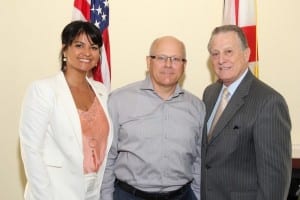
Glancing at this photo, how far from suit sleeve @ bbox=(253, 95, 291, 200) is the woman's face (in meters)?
1.05

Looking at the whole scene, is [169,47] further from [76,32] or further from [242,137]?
[242,137]

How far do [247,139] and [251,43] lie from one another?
41.4 inches

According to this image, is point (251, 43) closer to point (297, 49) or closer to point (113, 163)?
point (297, 49)

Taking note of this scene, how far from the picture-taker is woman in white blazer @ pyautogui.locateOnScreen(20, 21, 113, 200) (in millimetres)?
1888

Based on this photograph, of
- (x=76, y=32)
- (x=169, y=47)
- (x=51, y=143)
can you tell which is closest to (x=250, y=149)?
(x=169, y=47)

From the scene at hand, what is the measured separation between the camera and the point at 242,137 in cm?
176

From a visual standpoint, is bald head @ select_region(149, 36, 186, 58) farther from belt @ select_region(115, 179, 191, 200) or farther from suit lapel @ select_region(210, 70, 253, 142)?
belt @ select_region(115, 179, 191, 200)

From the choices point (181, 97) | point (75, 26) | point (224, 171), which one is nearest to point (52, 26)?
point (75, 26)

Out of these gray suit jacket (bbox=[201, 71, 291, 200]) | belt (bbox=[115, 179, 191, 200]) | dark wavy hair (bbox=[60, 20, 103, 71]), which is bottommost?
belt (bbox=[115, 179, 191, 200])

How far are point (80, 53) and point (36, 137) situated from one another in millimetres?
558

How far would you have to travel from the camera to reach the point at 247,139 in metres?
1.76

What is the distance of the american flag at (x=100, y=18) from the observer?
2.64 m

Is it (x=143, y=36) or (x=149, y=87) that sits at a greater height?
(x=143, y=36)

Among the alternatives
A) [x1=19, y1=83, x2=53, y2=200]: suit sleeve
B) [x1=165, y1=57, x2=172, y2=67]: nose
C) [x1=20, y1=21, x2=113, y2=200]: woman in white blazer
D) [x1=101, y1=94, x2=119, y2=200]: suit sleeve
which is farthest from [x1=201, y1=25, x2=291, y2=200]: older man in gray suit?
[x1=19, y1=83, x2=53, y2=200]: suit sleeve
